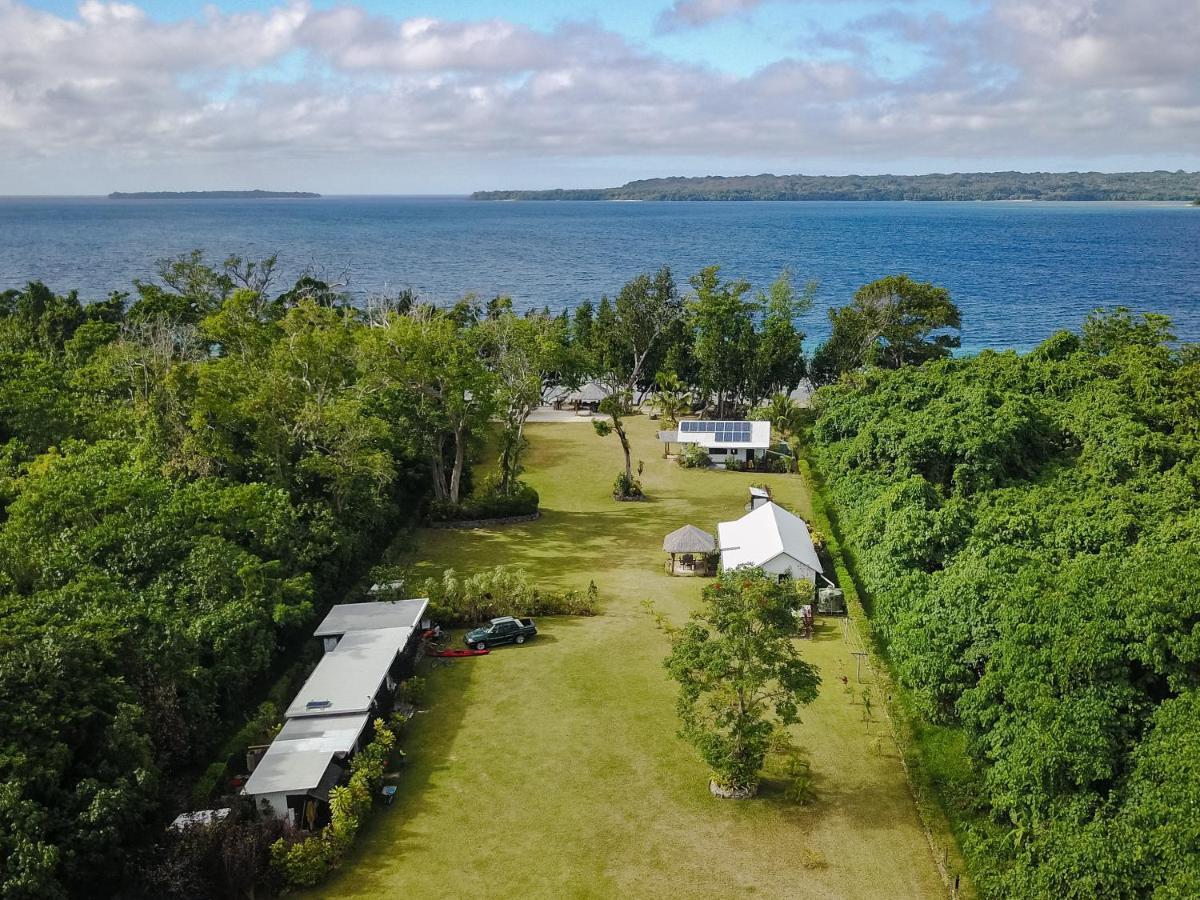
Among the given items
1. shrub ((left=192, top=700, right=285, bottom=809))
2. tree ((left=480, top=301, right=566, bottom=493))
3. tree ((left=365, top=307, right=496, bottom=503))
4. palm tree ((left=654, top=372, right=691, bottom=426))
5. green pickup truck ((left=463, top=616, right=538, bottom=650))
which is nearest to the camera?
shrub ((left=192, top=700, right=285, bottom=809))

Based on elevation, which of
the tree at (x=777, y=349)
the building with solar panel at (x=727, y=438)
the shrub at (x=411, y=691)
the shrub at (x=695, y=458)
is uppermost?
the tree at (x=777, y=349)

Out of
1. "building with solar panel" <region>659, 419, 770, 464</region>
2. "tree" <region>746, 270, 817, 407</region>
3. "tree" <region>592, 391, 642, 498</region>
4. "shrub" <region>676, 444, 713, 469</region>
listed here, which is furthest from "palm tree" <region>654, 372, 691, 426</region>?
"tree" <region>592, 391, 642, 498</region>

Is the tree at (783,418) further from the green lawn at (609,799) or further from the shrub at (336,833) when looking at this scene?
the shrub at (336,833)

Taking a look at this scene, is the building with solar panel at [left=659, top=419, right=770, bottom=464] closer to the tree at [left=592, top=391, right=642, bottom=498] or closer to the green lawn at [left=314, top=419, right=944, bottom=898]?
the tree at [left=592, top=391, right=642, bottom=498]

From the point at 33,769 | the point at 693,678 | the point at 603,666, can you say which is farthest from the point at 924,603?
the point at 33,769

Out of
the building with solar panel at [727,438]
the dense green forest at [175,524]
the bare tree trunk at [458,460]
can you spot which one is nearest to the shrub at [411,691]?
the dense green forest at [175,524]

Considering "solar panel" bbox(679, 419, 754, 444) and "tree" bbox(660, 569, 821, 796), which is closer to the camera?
"tree" bbox(660, 569, 821, 796)
